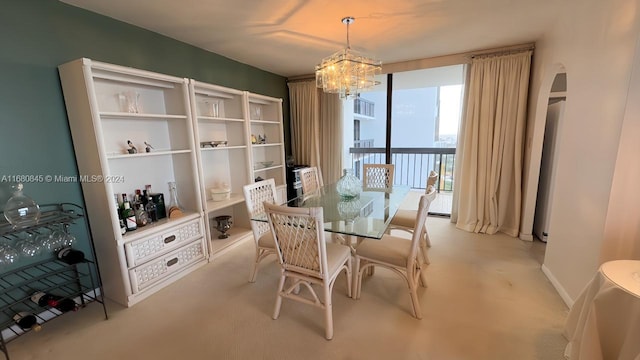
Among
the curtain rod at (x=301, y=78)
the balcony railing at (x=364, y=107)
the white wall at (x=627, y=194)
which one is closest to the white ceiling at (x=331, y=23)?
the curtain rod at (x=301, y=78)

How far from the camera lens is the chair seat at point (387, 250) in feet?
6.31

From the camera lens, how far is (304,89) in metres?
4.39

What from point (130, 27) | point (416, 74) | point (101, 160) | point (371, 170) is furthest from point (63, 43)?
point (416, 74)

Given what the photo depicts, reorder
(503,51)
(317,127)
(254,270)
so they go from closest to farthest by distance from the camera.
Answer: (254,270) < (503,51) < (317,127)

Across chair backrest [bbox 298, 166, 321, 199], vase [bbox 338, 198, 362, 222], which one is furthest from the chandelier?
chair backrest [bbox 298, 166, 321, 199]

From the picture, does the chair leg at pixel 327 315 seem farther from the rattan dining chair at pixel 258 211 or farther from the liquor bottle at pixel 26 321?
the liquor bottle at pixel 26 321

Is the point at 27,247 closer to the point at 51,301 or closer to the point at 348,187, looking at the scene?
the point at 51,301

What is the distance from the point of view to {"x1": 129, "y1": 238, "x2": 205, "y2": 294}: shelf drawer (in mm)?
2135

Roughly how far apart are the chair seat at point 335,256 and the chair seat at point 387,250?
0.13m

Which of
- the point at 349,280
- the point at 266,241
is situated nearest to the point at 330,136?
the point at 266,241

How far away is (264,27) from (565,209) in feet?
10.0

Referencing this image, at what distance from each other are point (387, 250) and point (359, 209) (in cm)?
46

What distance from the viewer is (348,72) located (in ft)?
7.15

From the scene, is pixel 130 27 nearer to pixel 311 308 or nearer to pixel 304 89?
pixel 304 89
